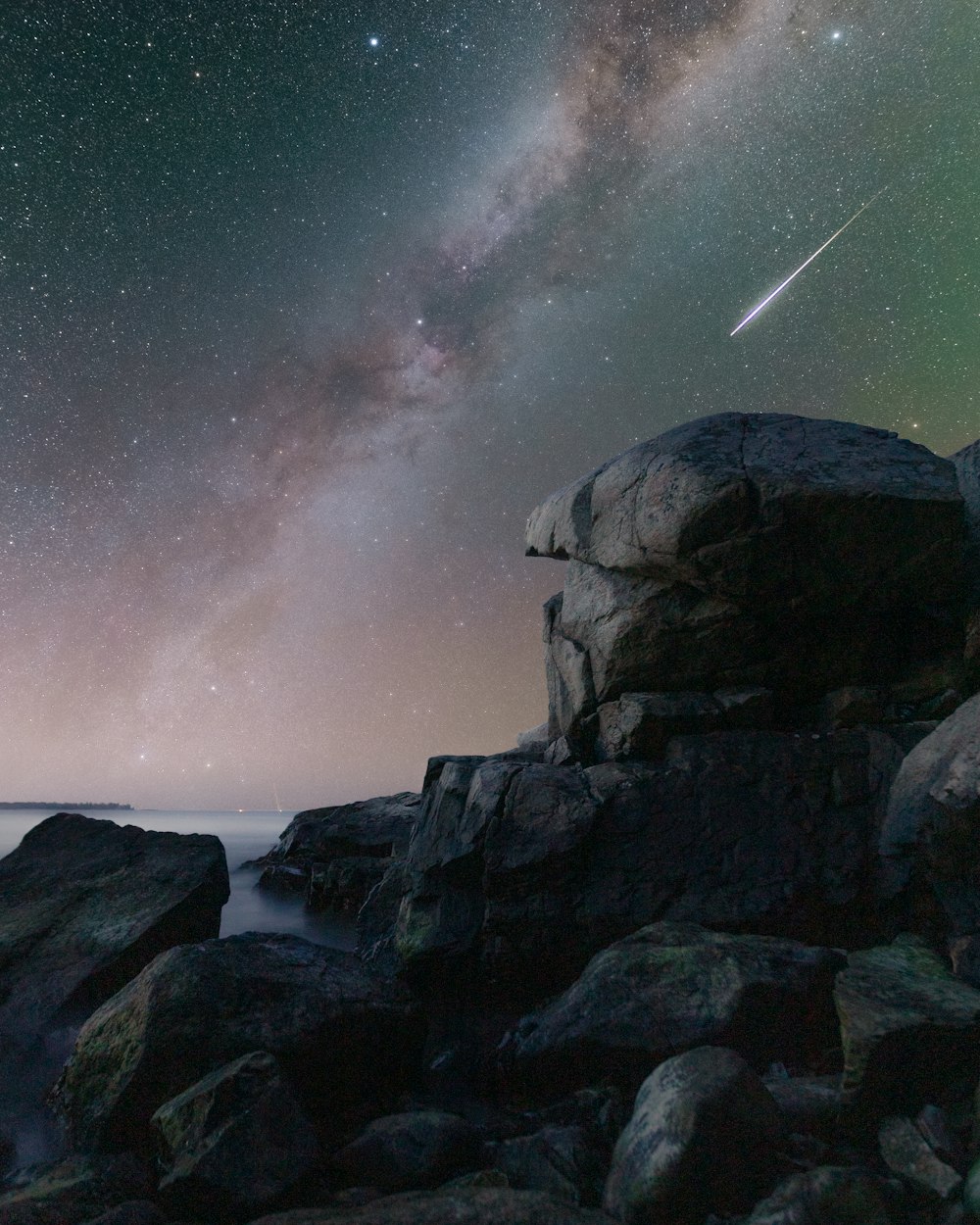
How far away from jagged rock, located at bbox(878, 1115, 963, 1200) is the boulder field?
0.03 m

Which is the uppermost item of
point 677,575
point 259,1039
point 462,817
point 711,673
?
point 677,575

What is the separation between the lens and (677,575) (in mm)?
11969

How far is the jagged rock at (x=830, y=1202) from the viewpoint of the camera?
165 inches

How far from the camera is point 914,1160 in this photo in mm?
4938

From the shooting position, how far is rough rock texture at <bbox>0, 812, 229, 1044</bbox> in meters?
9.58

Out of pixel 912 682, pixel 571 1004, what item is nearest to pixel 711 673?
pixel 912 682

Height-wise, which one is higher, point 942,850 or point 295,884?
point 942,850

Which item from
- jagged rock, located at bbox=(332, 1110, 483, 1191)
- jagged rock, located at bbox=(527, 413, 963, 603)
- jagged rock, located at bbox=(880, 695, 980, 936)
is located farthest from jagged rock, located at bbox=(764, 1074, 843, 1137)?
jagged rock, located at bbox=(527, 413, 963, 603)

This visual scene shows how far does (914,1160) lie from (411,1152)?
427 centimetres

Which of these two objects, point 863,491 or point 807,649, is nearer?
point 863,491

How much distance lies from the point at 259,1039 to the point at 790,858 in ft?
27.1

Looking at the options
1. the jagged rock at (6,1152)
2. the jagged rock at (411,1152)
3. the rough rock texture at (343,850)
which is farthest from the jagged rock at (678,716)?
the rough rock texture at (343,850)

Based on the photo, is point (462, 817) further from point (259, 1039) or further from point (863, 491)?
point (863, 491)

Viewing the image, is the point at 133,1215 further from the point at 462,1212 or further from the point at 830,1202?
the point at 830,1202
